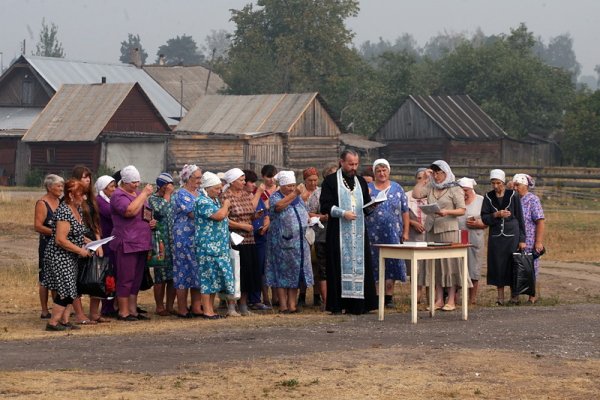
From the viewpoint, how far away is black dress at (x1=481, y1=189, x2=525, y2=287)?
14.8 meters

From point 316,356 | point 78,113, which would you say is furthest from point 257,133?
point 316,356

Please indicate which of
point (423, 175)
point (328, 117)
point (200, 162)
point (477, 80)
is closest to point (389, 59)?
point (477, 80)

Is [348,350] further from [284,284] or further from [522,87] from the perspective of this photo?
[522,87]

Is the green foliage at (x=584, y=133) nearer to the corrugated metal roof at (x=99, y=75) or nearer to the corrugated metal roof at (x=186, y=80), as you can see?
the corrugated metal roof at (x=99, y=75)

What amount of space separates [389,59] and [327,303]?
6299cm

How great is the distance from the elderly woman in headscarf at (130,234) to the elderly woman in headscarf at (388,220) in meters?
2.51

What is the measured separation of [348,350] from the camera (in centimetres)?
1077

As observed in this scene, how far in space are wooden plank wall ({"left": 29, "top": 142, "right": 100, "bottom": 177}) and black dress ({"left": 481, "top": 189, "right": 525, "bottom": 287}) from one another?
36.7 m

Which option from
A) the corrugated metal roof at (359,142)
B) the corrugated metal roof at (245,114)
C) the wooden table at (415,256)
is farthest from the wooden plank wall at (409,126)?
the wooden table at (415,256)

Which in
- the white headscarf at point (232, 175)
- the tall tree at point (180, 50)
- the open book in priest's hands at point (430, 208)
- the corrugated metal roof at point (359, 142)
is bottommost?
the open book in priest's hands at point (430, 208)

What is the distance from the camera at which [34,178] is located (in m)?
51.6

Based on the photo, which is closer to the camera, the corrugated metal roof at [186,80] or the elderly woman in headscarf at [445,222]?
the elderly woman in headscarf at [445,222]

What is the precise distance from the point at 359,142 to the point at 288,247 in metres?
46.3

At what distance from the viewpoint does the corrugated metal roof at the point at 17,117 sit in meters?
57.6
